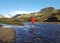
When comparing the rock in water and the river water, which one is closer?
the rock in water

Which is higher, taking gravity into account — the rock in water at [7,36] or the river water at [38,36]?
the rock in water at [7,36]

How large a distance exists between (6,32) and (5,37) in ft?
7.72

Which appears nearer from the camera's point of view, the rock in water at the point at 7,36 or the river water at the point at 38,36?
the rock in water at the point at 7,36

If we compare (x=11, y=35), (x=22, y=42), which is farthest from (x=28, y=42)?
(x=11, y=35)

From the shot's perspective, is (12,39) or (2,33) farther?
(2,33)

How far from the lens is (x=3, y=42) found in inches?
1081

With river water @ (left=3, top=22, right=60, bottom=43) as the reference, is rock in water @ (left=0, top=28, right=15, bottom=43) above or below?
above

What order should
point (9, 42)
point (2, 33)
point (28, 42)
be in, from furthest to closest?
point (2, 33)
point (28, 42)
point (9, 42)

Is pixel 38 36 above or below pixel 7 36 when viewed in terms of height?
below

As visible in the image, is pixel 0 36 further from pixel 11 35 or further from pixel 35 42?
pixel 35 42

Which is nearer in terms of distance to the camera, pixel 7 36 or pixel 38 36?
pixel 7 36

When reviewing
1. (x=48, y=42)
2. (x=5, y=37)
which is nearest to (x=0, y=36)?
(x=5, y=37)

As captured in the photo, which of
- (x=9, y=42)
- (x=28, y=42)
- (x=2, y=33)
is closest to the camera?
(x=9, y=42)

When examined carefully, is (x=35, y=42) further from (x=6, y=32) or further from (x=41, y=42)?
(x=6, y=32)
